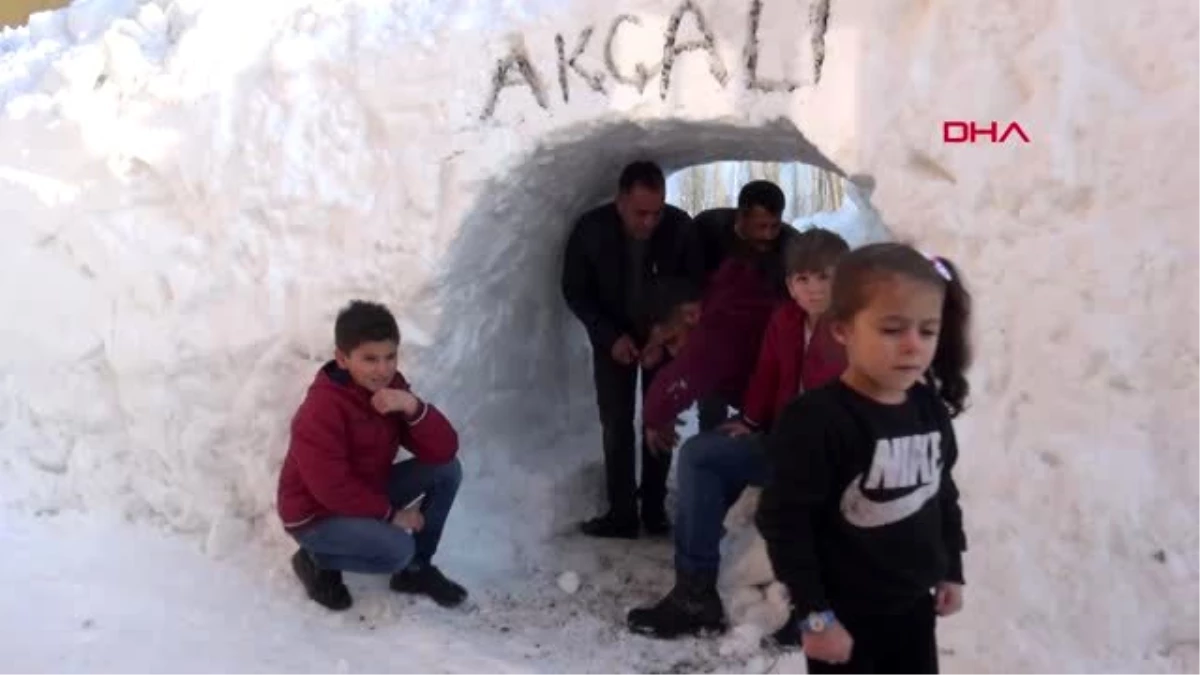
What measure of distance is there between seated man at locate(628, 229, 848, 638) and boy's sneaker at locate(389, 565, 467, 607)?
52 cm

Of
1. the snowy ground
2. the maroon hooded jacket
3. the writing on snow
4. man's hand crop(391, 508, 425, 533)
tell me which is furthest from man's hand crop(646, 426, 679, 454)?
the writing on snow

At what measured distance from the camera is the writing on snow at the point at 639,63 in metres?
3.69

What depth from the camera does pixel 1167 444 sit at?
3.24 meters

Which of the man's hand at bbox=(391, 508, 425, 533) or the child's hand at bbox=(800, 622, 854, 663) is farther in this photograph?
the man's hand at bbox=(391, 508, 425, 533)

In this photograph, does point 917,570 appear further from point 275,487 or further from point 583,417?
point 583,417

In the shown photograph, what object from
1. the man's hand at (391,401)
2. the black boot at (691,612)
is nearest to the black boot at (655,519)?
the black boot at (691,612)

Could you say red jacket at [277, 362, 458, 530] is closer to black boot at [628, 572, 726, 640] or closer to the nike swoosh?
black boot at [628, 572, 726, 640]

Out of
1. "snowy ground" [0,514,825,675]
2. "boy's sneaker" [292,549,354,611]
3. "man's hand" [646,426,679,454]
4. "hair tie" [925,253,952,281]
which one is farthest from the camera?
"man's hand" [646,426,679,454]

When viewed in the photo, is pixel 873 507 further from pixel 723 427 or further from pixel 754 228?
pixel 754 228

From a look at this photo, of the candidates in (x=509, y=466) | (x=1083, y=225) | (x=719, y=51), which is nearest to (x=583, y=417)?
(x=509, y=466)

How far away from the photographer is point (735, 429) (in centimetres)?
373

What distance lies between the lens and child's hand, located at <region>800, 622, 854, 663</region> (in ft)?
7.22

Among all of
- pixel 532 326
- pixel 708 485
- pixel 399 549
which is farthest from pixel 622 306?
pixel 399 549

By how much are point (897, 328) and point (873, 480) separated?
25cm
